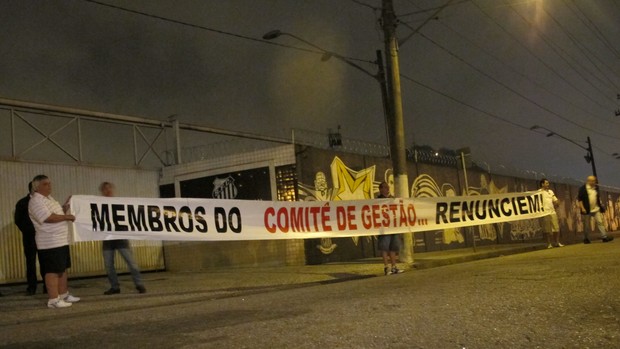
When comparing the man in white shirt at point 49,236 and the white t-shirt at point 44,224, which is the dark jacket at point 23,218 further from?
the white t-shirt at point 44,224

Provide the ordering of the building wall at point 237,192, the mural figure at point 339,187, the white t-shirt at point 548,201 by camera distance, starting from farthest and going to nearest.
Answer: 1. the white t-shirt at point 548,201
2. the mural figure at point 339,187
3. the building wall at point 237,192

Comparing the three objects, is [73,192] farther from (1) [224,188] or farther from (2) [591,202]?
(2) [591,202]

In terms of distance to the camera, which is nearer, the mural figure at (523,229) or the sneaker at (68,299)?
the sneaker at (68,299)

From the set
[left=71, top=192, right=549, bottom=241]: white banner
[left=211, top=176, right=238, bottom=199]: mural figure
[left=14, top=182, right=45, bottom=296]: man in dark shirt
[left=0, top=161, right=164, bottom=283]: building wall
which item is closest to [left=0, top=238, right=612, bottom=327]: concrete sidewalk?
[left=14, top=182, right=45, bottom=296]: man in dark shirt

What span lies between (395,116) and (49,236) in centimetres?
822

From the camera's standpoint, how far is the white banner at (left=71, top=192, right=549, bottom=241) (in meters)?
8.70

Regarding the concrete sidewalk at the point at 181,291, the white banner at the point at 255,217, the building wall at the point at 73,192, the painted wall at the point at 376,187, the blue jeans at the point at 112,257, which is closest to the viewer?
the concrete sidewalk at the point at 181,291

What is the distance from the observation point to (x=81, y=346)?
15.8ft

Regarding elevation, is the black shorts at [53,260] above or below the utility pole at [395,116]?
below

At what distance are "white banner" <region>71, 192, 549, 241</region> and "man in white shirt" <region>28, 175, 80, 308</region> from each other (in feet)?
2.07

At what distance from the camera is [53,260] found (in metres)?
7.52

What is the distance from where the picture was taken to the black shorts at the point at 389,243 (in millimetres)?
11328

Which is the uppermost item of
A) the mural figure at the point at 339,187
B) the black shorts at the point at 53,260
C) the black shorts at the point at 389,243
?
the mural figure at the point at 339,187

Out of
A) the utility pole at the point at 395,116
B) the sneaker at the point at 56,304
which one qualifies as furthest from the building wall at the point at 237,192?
the sneaker at the point at 56,304
